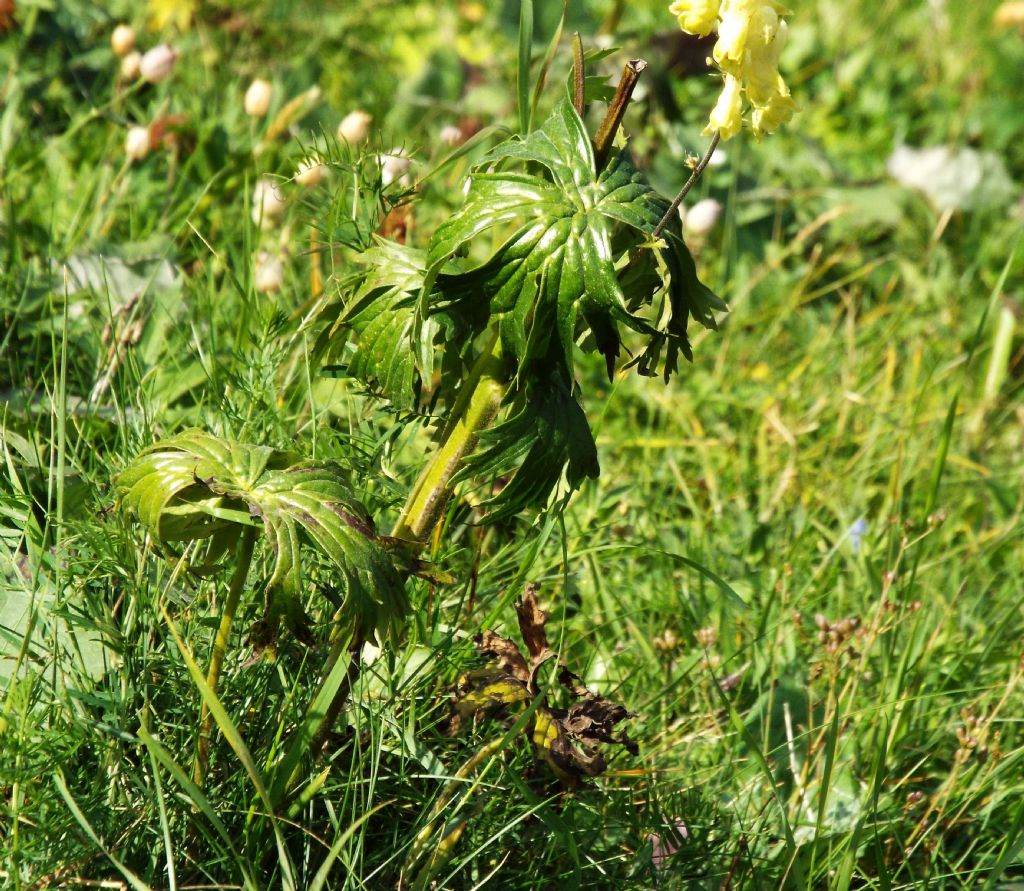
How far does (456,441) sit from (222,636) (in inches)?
12.1

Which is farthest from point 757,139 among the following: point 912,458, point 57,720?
point 912,458

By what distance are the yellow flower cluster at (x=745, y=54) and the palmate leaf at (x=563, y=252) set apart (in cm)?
11

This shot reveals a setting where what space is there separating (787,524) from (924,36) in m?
2.81

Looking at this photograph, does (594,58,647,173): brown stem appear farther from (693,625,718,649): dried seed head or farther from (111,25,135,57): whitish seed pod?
(111,25,135,57): whitish seed pod

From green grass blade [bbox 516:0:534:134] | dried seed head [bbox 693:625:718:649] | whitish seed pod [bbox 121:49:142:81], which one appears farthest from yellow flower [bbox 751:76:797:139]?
whitish seed pod [bbox 121:49:142:81]

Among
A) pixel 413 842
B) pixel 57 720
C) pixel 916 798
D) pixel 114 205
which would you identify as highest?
pixel 114 205

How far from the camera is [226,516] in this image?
1082 millimetres

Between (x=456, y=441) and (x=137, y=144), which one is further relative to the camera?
(x=137, y=144)

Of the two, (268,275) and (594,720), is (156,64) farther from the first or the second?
(594,720)

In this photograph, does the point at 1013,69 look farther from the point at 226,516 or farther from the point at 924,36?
the point at 226,516

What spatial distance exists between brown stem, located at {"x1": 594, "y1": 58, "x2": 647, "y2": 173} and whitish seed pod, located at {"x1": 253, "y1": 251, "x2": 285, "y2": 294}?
0.87m

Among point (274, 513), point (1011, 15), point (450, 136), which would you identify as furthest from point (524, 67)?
point (1011, 15)

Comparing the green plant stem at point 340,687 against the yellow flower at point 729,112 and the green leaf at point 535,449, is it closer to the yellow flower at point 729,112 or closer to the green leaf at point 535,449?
the green leaf at point 535,449

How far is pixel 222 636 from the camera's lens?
3.89 feet
